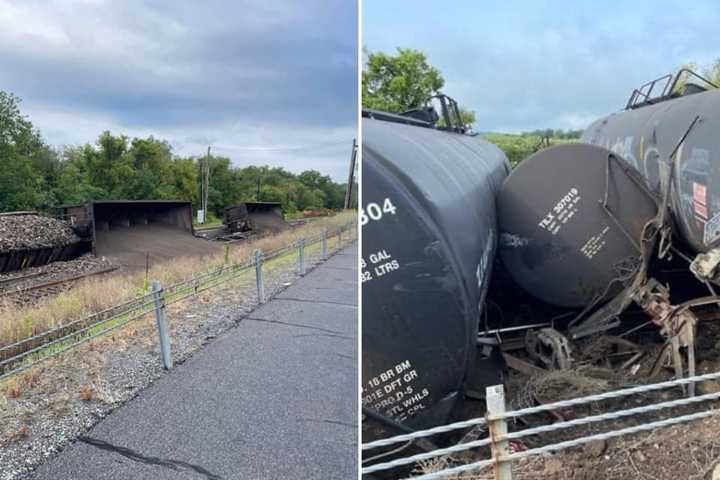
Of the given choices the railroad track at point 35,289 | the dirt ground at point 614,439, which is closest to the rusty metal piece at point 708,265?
the dirt ground at point 614,439

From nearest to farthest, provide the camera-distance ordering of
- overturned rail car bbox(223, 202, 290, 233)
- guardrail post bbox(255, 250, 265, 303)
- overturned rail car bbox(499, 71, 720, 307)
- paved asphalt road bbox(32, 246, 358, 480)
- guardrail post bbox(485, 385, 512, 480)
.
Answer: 1. guardrail post bbox(485, 385, 512, 480)
2. paved asphalt road bbox(32, 246, 358, 480)
3. overturned rail car bbox(499, 71, 720, 307)
4. guardrail post bbox(255, 250, 265, 303)
5. overturned rail car bbox(223, 202, 290, 233)

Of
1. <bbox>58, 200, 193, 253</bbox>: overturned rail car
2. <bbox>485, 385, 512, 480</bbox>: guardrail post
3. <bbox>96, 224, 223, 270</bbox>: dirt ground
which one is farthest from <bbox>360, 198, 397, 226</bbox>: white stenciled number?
<bbox>58, 200, 193, 253</bbox>: overturned rail car

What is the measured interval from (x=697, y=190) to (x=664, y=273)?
1065 millimetres

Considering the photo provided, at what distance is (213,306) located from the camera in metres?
7.35

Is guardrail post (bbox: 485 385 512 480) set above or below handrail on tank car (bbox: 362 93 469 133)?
below

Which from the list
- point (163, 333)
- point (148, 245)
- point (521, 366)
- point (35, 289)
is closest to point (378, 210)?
point (521, 366)

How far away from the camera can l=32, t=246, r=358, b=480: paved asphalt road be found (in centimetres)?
327

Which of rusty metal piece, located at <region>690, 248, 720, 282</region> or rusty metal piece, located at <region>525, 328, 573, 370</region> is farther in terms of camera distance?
rusty metal piece, located at <region>525, 328, 573, 370</region>

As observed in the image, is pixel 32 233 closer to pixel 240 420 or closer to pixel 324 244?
pixel 324 244

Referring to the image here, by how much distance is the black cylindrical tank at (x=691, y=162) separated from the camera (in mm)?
3916

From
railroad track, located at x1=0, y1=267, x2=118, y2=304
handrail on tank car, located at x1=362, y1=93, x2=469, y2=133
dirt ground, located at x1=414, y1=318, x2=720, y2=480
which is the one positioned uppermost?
handrail on tank car, located at x1=362, y1=93, x2=469, y2=133

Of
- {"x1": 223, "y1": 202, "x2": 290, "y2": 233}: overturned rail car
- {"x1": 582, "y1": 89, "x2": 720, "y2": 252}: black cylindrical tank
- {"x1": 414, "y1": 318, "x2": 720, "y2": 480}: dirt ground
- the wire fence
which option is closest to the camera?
{"x1": 414, "y1": 318, "x2": 720, "y2": 480}: dirt ground

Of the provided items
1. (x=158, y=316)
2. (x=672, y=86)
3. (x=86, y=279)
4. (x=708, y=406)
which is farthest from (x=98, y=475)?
(x=86, y=279)

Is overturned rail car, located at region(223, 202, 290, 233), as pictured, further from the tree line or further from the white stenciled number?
the white stenciled number
